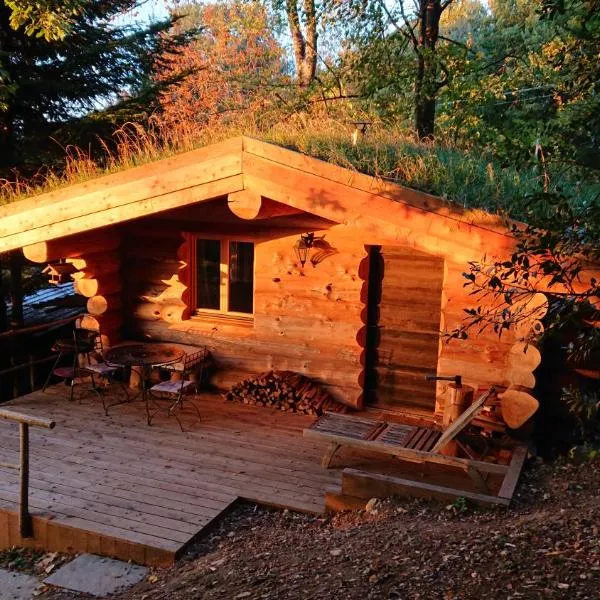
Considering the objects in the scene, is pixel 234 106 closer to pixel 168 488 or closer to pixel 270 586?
pixel 168 488

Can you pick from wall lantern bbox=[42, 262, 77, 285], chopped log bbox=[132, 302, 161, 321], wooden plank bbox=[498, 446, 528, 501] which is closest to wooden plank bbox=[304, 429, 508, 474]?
wooden plank bbox=[498, 446, 528, 501]

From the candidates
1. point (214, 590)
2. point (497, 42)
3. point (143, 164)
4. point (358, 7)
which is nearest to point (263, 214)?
point (143, 164)

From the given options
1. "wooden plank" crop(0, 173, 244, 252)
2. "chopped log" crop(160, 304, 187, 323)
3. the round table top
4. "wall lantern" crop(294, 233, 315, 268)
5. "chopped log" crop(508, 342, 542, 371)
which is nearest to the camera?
"chopped log" crop(508, 342, 542, 371)

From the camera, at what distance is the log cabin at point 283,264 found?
22.5 feet

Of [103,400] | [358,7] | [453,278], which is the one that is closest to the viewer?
[453,278]

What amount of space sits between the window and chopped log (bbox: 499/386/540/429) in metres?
4.06

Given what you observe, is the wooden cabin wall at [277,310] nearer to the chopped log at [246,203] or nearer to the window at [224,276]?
the window at [224,276]

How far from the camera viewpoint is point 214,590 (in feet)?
15.5

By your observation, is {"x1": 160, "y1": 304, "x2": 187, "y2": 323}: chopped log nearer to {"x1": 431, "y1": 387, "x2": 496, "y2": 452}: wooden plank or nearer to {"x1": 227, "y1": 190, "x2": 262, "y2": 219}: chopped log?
{"x1": 227, "y1": 190, "x2": 262, "y2": 219}: chopped log

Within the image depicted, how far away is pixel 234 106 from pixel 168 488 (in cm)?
1503

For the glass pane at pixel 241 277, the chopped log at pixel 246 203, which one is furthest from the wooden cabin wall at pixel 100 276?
the chopped log at pixel 246 203

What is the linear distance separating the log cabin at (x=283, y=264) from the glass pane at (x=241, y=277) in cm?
2

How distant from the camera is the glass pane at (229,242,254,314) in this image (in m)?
Result: 9.48

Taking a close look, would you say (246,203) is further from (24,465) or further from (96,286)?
(24,465)
